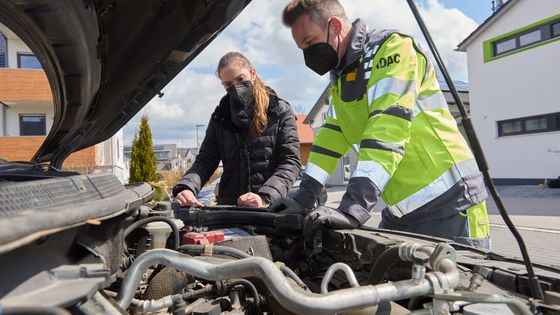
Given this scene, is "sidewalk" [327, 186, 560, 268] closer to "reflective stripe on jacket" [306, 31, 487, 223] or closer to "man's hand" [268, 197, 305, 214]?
"reflective stripe on jacket" [306, 31, 487, 223]

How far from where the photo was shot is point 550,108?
15.3 m

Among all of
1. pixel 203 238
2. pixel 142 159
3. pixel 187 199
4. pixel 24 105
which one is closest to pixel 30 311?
pixel 203 238

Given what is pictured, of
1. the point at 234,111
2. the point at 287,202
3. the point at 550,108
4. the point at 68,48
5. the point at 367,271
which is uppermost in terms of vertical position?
the point at 550,108

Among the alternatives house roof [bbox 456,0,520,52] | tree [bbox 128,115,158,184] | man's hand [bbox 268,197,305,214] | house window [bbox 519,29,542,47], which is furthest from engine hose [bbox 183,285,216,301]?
house roof [bbox 456,0,520,52]

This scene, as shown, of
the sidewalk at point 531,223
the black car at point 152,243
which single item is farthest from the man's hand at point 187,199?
the sidewalk at point 531,223

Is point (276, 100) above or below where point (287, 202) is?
above

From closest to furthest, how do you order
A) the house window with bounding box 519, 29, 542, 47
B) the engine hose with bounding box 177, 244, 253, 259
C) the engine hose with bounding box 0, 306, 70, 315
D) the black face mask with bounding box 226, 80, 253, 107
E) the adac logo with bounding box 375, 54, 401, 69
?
the engine hose with bounding box 0, 306, 70, 315 → the engine hose with bounding box 177, 244, 253, 259 → the adac logo with bounding box 375, 54, 401, 69 → the black face mask with bounding box 226, 80, 253, 107 → the house window with bounding box 519, 29, 542, 47

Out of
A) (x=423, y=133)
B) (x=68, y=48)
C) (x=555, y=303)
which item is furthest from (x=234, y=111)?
(x=555, y=303)

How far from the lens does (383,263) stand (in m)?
1.54

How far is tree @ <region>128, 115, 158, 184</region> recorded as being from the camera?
15523 mm

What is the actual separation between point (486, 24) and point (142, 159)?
13938 millimetres

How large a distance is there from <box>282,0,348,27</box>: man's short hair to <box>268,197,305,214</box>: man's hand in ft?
2.90

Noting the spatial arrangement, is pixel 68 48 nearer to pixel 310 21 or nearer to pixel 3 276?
pixel 310 21

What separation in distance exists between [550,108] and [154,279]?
55.1 feet
